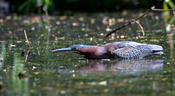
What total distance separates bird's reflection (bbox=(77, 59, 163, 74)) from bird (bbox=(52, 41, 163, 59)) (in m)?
0.13

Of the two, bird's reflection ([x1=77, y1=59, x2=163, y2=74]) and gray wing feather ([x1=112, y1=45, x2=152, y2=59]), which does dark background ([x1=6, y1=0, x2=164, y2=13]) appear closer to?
gray wing feather ([x1=112, y1=45, x2=152, y2=59])

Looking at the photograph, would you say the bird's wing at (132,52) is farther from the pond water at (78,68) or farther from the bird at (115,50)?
the pond water at (78,68)

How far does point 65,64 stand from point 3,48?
2.77 meters

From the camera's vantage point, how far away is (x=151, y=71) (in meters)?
6.73

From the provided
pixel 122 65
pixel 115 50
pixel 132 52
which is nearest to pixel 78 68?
pixel 122 65

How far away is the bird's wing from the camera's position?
8.02 metres

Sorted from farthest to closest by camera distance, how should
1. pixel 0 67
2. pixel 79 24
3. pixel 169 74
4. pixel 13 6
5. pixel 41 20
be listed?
pixel 13 6 → pixel 41 20 → pixel 79 24 → pixel 0 67 → pixel 169 74

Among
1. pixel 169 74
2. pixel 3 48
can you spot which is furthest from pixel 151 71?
pixel 3 48

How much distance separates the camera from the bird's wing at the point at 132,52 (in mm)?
8016

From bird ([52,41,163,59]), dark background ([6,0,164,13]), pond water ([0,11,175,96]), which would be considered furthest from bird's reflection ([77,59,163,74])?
dark background ([6,0,164,13])

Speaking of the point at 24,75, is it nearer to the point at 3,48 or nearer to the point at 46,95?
the point at 46,95

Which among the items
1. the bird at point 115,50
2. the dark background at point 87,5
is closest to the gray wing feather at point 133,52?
the bird at point 115,50

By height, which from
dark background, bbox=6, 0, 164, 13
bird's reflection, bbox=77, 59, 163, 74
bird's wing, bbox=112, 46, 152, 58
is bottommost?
bird's reflection, bbox=77, 59, 163, 74

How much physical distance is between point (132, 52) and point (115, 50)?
0.28 m
